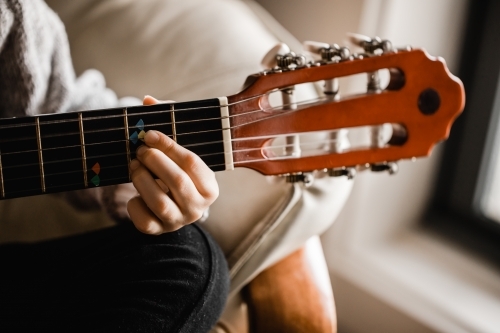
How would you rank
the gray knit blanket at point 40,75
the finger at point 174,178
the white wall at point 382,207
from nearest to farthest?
1. the finger at point 174,178
2. the gray knit blanket at point 40,75
3. the white wall at point 382,207

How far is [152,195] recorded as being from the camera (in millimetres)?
568

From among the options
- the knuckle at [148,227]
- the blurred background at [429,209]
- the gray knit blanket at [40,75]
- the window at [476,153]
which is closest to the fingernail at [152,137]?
the knuckle at [148,227]

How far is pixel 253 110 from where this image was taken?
0.59 meters

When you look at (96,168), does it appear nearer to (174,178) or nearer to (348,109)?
(174,178)

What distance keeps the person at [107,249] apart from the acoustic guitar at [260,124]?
0.03 m

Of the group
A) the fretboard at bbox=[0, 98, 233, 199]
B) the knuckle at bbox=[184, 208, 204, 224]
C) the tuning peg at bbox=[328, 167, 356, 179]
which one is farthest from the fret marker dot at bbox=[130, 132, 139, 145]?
the tuning peg at bbox=[328, 167, 356, 179]

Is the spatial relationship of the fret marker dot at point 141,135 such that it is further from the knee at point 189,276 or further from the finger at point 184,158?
the knee at point 189,276

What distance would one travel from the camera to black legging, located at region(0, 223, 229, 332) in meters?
0.61

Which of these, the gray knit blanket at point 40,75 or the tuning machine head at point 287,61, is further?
the gray knit blanket at point 40,75

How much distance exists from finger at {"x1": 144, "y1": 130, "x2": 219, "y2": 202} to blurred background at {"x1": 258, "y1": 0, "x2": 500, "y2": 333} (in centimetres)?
48

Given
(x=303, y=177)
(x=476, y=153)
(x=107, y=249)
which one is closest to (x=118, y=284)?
(x=107, y=249)

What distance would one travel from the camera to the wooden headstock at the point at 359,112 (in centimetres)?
56

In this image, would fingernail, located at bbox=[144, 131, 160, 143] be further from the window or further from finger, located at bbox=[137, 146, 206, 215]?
the window

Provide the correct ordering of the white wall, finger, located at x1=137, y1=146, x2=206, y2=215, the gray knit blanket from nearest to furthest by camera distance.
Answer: finger, located at x1=137, y1=146, x2=206, y2=215
the gray knit blanket
the white wall
